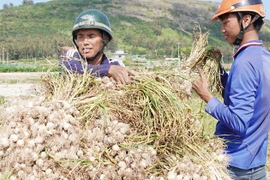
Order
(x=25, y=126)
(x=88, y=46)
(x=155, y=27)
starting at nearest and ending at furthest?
1. (x=25, y=126)
2. (x=88, y=46)
3. (x=155, y=27)

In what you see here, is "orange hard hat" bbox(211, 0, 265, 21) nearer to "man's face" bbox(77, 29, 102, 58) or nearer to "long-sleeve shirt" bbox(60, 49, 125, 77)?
"long-sleeve shirt" bbox(60, 49, 125, 77)

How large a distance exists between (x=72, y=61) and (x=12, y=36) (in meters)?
139

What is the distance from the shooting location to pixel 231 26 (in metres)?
3.03

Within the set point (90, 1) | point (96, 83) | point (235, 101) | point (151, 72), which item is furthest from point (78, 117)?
point (90, 1)

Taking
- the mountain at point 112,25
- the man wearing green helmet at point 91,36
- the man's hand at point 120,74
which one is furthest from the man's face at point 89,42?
the mountain at point 112,25

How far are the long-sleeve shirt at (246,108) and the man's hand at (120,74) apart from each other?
0.70 m

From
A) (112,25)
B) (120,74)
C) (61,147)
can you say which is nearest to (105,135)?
(61,147)

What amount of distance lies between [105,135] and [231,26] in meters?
1.46

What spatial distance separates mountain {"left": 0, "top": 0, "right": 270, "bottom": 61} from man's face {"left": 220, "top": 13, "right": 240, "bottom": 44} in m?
102

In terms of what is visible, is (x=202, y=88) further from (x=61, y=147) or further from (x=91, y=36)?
(x=61, y=147)

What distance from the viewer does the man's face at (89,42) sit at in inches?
140

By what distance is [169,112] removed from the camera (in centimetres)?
256

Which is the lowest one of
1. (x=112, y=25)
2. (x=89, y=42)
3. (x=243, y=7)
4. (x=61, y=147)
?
(x=61, y=147)

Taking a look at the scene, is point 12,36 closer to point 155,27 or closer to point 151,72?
point 155,27
